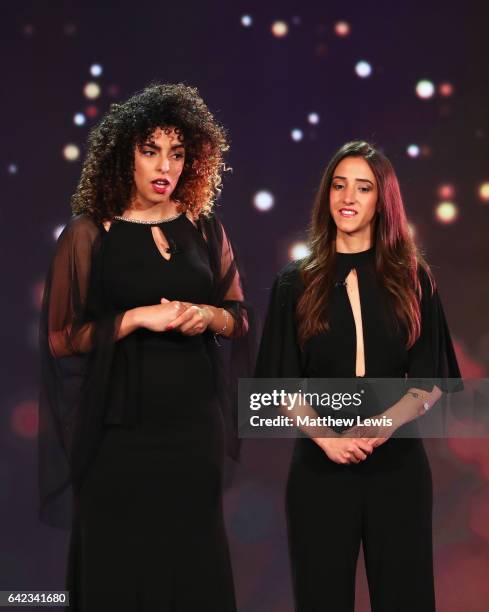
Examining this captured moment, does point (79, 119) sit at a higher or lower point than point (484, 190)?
higher

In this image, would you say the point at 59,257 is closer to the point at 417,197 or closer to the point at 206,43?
the point at 206,43

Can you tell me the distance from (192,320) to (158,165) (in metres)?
0.43

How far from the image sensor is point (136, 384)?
2.46 m

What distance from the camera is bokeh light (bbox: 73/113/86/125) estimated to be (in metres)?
3.14

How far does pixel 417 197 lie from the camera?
3236 millimetres

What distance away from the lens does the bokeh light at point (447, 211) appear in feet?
10.6

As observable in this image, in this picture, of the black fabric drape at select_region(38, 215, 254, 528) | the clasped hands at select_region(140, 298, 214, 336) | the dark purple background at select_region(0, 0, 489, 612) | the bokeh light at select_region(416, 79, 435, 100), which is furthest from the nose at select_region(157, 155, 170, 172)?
the bokeh light at select_region(416, 79, 435, 100)

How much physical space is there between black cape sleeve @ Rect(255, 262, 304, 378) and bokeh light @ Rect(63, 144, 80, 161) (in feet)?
3.16

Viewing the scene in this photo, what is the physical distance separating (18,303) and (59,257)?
0.77 m

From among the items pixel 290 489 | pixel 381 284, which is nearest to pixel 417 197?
pixel 381 284

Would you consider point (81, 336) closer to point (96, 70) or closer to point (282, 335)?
point (282, 335)

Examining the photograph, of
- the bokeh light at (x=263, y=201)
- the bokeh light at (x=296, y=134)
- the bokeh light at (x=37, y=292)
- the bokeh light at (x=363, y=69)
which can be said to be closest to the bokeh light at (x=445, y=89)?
the bokeh light at (x=363, y=69)

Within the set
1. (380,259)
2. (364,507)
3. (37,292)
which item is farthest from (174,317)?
(37,292)

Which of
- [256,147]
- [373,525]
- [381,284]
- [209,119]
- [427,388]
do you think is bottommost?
[373,525]
